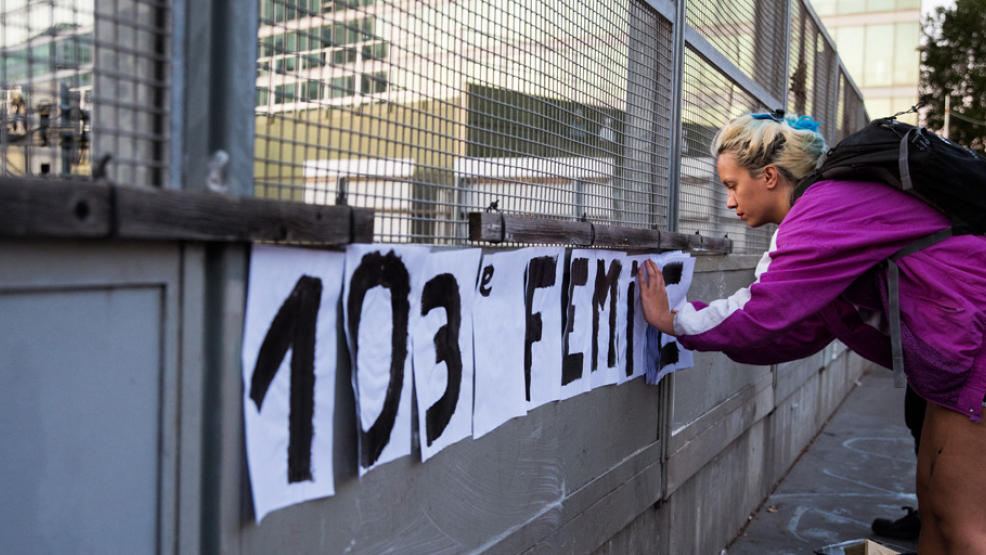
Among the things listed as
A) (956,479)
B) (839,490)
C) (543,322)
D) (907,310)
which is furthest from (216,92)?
(839,490)

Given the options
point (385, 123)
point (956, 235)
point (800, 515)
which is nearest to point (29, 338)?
point (385, 123)

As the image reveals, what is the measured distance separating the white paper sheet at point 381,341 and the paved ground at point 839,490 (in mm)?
3569

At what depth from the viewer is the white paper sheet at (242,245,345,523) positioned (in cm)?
147

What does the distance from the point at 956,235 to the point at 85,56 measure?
2.50m

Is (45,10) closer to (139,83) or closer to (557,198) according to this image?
(139,83)

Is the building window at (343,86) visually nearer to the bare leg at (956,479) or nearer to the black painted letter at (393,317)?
the black painted letter at (393,317)

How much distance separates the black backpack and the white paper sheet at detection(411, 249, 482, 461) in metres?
1.41

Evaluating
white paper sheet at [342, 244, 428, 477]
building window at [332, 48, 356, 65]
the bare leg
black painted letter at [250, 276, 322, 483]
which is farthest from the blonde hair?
black painted letter at [250, 276, 322, 483]

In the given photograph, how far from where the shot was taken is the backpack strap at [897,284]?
2.66 metres

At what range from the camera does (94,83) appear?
4.33 ft

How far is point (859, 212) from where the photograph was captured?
270 cm

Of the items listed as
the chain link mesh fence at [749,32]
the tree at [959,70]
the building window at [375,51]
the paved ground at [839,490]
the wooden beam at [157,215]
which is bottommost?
the paved ground at [839,490]

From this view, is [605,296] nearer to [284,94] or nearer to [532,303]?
[532,303]

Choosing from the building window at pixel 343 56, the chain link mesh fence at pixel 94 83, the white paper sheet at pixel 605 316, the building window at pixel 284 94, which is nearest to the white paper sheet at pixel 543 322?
the white paper sheet at pixel 605 316
